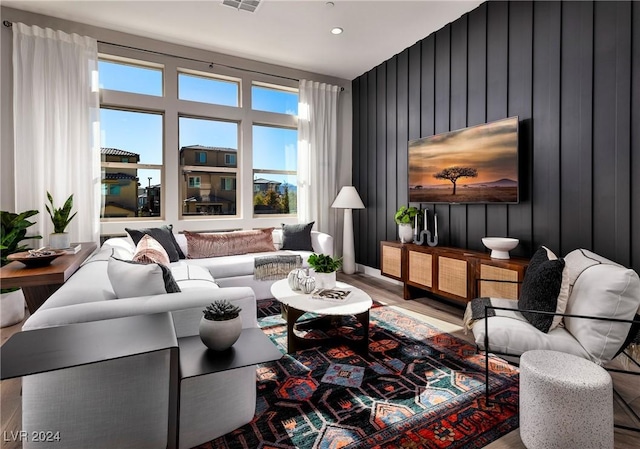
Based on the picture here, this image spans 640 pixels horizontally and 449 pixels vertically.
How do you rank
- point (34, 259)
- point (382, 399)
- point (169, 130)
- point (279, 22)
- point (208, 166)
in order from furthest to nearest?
point (208, 166)
point (169, 130)
point (279, 22)
point (34, 259)
point (382, 399)

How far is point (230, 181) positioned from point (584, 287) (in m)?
3.99

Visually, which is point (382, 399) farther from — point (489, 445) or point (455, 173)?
point (455, 173)

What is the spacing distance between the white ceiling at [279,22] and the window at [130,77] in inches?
15.1

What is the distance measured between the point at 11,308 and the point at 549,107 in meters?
4.88

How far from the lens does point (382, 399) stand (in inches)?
71.3

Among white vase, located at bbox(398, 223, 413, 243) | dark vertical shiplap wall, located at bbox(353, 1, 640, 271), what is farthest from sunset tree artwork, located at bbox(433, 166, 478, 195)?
white vase, located at bbox(398, 223, 413, 243)

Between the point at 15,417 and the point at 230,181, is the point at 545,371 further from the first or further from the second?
the point at 230,181

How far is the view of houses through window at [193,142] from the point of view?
3943mm

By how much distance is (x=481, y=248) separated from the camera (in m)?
3.27

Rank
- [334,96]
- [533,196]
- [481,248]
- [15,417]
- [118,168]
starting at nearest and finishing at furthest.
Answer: [15,417], [533,196], [481,248], [118,168], [334,96]

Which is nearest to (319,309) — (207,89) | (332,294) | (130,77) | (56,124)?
(332,294)

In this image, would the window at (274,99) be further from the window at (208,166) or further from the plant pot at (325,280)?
the plant pot at (325,280)

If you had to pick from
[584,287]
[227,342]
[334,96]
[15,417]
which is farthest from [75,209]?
[584,287]

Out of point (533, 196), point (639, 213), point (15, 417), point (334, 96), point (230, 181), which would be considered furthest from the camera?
point (334, 96)
